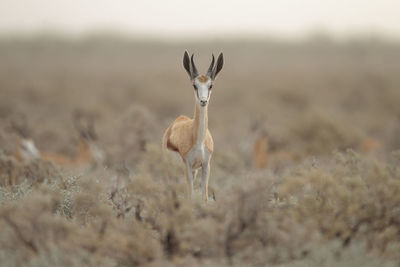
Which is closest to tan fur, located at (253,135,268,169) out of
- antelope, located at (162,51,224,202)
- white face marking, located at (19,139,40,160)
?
white face marking, located at (19,139,40,160)

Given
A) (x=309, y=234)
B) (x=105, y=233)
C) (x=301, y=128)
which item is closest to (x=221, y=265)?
(x=309, y=234)

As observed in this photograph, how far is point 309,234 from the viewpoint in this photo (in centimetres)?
427

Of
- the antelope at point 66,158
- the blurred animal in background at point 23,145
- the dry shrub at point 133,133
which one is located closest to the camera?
the blurred animal in background at point 23,145

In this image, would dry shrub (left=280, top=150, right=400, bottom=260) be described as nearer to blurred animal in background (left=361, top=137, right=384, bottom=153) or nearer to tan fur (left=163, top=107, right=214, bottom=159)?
tan fur (left=163, top=107, right=214, bottom=159)

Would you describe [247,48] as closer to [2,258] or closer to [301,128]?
[301,128]

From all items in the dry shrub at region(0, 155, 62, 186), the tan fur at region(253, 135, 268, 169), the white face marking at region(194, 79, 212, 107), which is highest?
the white face marking at region(194, 79, 212, 107)

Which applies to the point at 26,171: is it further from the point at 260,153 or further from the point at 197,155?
the point at 260,153

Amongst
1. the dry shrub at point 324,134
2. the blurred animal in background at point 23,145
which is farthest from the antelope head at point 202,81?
the dry shrub at point 324,134

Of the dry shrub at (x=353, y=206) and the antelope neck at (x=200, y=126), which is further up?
the antelope neck at (x=200, y=126)

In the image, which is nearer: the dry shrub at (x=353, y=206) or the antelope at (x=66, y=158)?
the dry shrub at (x=353, y=206)

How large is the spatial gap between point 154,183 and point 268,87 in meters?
29.6

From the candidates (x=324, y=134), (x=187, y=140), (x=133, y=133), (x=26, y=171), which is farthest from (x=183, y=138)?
(x=324, y=134)

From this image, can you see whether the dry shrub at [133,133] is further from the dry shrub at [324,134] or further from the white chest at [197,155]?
the white chest at [197,155]

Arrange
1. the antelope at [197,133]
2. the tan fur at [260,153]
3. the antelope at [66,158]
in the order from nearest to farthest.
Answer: the antelope at [197,133] < the antelope at [66,158] < the tan fur at [260,153]
